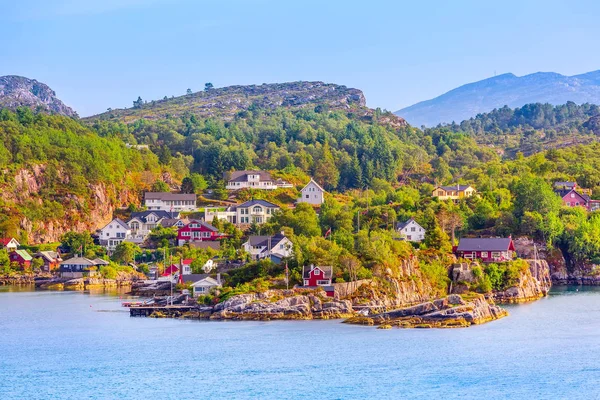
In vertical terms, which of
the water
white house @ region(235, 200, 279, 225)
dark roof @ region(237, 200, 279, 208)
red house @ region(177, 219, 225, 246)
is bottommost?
the water

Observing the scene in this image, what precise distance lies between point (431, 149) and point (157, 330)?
9463 cm

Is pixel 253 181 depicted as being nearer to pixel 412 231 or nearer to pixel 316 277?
pixel 412 231

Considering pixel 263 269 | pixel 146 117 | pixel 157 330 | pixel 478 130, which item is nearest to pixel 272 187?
pixel 263 269

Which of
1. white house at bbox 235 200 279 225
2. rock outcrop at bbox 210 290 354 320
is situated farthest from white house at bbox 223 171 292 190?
rock outcrop at bbox 210 290 354 320

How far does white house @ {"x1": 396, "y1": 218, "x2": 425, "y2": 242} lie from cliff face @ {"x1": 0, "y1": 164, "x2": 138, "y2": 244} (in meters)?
34.6

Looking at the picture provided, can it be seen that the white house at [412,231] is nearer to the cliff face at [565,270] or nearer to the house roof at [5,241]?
the cliff face at [565,270]

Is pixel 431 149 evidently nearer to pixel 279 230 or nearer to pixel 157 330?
pixel 279 230

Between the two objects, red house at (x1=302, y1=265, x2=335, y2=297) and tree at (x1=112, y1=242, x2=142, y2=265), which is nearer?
red house at (x1=302, y1=265, x2=335, y2=297)

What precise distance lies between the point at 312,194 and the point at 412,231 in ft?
86.6

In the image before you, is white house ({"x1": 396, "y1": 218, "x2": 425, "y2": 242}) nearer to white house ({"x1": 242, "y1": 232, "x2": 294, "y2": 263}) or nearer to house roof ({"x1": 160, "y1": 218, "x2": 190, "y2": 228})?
white house ({"x1": 242, "y1": 232, "x2": 294, "y2": 263})

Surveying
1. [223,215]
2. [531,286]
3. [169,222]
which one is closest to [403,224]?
[531,286]

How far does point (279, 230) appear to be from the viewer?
83188 millimetres

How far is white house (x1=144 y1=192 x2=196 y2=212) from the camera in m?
104

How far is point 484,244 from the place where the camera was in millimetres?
72312
